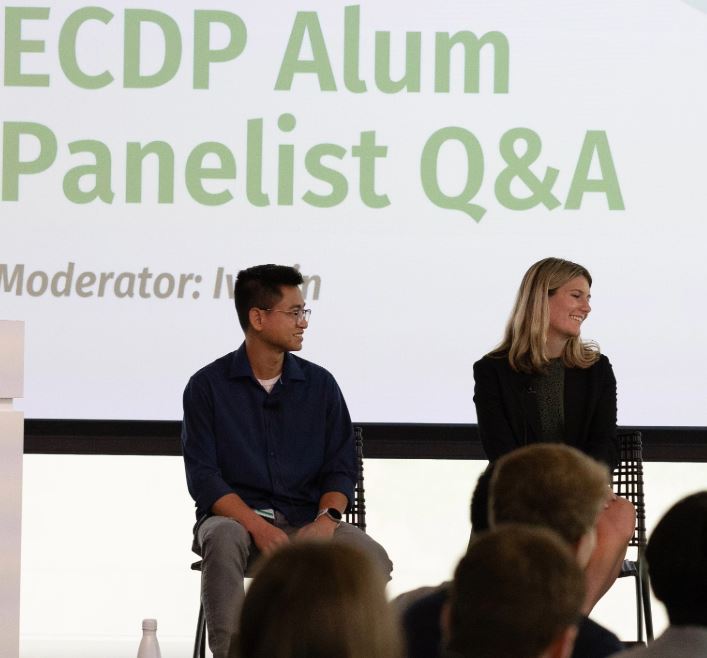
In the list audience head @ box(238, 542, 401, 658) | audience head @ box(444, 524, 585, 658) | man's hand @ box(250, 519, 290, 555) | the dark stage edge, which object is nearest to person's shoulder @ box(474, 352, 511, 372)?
the dark stage edge

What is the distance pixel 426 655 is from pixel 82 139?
3176 millimetres

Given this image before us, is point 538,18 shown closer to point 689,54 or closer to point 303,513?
point 689,54

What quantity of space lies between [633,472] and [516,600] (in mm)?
2933

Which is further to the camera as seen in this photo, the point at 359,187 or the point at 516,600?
the point at 359,187

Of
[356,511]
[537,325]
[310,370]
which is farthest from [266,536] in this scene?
[537,325]

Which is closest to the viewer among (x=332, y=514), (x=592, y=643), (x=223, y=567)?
(x=592, y=643)

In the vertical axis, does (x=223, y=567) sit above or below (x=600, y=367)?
below

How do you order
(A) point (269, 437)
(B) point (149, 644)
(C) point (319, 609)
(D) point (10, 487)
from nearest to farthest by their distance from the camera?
(C) point (319, 609) → (D) point (10, 487) → (B) point (149, 644) → (A) point (269, 437)

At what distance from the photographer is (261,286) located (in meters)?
4.11

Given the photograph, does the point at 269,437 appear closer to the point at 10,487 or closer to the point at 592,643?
the point at 10,487

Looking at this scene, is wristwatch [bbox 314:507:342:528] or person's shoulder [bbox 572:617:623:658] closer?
person's shoulder [bbox 572:617:623:658]

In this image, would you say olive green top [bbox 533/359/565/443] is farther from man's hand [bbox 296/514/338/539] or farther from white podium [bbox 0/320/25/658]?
white podium [bbox 0/320/25/658]

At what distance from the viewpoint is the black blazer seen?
13.8ft

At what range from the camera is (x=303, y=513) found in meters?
4.02
